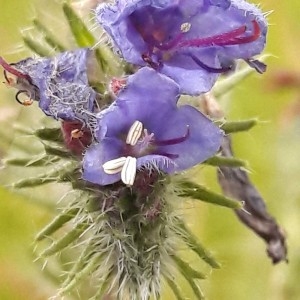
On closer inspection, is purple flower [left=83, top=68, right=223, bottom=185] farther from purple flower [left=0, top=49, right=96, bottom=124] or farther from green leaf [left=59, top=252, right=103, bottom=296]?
green leaf [left=59, top=252, right=103, bottom=296]

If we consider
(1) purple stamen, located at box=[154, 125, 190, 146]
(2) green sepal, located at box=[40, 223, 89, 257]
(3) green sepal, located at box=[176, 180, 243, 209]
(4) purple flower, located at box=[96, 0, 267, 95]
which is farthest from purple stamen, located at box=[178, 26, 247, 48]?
(2) green sepal, located at box=[40, 223, 89, 257]

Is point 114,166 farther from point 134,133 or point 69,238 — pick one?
point 69,238

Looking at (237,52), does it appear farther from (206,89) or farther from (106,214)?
(106,214)

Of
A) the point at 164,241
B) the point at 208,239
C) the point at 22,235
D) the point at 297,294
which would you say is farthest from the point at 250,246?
the point at 164,241

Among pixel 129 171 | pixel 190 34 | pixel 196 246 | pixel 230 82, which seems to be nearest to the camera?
pixel 129 171

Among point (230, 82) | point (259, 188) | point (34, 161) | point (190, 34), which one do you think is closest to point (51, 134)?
point (34, 161)

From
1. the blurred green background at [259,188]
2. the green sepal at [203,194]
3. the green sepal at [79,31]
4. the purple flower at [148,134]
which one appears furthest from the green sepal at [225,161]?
the blurred green background at [259,188]

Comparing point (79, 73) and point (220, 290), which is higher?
point (79, 73)
